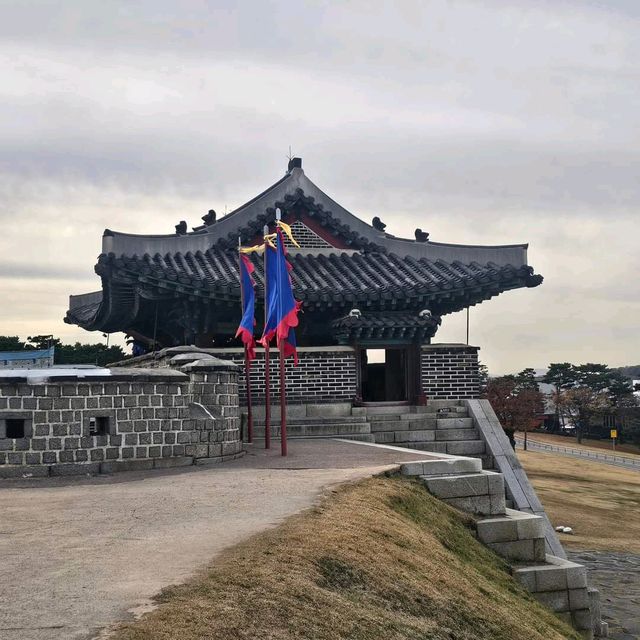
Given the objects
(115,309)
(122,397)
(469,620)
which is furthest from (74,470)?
(115,309)

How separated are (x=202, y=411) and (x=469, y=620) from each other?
25.1 ft

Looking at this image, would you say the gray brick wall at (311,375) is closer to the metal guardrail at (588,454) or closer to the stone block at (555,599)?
the stone block at (555,599)

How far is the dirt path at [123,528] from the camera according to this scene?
5371mm

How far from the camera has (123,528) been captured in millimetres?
7949

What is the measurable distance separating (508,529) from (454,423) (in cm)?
706

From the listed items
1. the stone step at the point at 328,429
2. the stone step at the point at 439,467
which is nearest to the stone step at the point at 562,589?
the stone step at the point at 439,467

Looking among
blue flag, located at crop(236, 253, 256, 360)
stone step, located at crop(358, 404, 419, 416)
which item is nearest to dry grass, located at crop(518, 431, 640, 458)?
stone step, located at crop(358, 404, 419, 416)

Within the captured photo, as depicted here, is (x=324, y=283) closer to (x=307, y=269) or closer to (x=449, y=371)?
(x=307, y=269)

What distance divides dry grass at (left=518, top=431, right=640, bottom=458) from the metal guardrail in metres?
2.06

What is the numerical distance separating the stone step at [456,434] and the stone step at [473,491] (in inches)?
240

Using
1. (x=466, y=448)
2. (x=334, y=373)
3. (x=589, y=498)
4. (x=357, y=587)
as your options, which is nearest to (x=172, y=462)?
(x=466, y=448)

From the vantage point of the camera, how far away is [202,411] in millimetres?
13977

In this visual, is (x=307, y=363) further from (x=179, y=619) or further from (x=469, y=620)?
(x=179, y=619)

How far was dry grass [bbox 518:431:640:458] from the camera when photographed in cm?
6481
